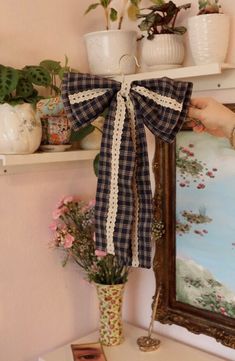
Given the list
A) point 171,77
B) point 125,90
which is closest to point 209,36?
point 171,77

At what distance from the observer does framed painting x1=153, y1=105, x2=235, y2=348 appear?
3.87 ft

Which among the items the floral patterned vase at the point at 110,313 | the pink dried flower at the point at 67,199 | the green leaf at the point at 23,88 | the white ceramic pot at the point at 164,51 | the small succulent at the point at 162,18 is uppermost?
the small succulent at the point at 162,18

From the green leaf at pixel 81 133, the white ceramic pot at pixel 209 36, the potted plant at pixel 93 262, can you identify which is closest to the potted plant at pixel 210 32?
the white ceramic pot at pixel 209 36

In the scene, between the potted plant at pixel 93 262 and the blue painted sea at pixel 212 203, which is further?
the potted plant at pixel 93 262

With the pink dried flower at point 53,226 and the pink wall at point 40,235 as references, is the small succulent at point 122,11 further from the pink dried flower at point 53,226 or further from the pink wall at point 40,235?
the pink dried flower at point 53,226

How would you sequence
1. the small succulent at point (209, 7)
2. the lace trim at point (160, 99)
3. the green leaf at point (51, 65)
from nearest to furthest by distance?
the lace trim at point (160, 99)
the small succulent at point (209, 7)
the green leaf at point (51, 65)

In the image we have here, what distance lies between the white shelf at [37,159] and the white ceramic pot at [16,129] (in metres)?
0.02

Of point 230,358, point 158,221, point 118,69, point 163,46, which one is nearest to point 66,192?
point 158,221

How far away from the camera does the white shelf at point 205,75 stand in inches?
41.7

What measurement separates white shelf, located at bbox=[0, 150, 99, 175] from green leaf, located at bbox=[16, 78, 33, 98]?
0.15 metres

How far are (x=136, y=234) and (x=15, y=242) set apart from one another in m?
0.36

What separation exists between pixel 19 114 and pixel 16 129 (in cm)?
4

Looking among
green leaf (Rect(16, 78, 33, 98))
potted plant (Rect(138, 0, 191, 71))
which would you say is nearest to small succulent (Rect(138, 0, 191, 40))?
potted plant (Rect(138, 0, 191, 71))

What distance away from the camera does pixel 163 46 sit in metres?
1.18
